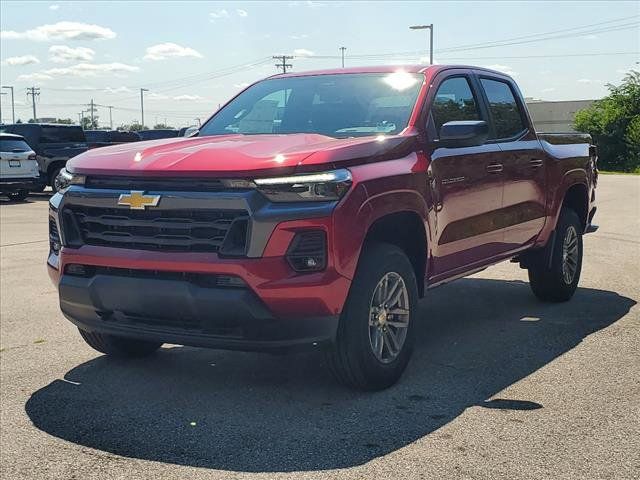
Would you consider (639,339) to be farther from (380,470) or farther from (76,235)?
(76,235)

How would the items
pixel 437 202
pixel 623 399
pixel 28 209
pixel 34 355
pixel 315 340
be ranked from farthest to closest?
pixel 28 209, pixel 34 355, pixel 437 202, pixel 623 399, pixel 315 340

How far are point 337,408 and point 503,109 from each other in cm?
321

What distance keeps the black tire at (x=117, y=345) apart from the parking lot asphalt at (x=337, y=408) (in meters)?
0.08

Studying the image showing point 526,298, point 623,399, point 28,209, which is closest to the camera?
point 623,399

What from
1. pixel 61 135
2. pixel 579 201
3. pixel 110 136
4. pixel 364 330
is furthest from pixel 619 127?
pixel 364 330

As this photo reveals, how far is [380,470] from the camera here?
141 inches

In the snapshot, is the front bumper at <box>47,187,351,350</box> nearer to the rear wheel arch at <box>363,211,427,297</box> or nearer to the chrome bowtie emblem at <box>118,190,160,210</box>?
the chrome bowtie emblem at <box>118,190,160,210</box>

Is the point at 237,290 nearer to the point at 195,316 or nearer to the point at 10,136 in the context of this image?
the point at 195,316

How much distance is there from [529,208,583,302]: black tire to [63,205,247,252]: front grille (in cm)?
382

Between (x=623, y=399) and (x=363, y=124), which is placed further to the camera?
(x=363, y=124)

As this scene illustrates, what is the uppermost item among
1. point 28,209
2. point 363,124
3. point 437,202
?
point 363,124

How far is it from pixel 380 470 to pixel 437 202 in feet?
6.71

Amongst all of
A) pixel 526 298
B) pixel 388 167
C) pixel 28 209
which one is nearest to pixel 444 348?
pixel 388 167

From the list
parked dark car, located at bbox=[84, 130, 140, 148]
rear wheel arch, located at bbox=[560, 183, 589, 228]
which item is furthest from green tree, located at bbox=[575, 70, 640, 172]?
rear wheel arch, located at bbox=[560, 183, 589, 228]
